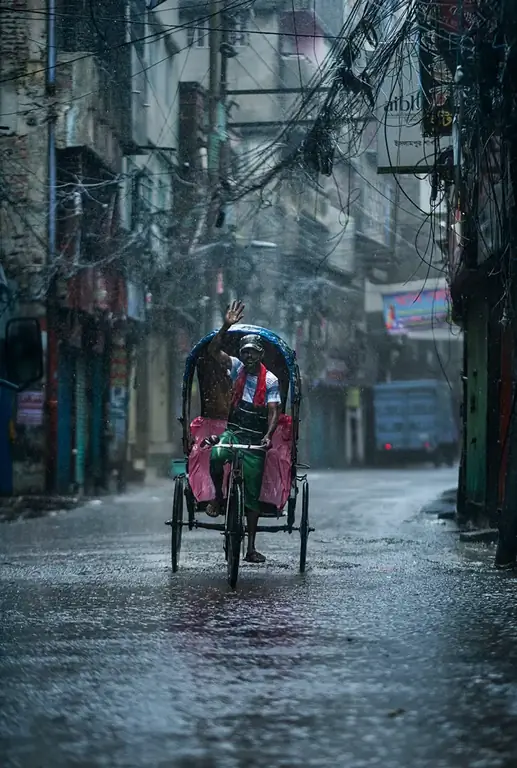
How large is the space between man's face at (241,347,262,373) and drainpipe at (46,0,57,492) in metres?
11.6

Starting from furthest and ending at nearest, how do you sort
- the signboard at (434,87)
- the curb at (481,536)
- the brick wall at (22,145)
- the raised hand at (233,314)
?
the brick wall at (22,145) < the curb at (481,536) < the signboard at (434,87) < the raised hand at (233,314)

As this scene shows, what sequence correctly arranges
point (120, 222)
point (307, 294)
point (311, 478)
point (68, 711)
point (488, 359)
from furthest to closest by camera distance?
point (311, 478) < point (307, 294) < point (120, 222) < point (488, 359) < point (68, 711)

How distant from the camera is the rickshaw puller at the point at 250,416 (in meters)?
9.86

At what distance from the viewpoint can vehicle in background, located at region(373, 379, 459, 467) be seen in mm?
44531

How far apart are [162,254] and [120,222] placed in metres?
1.49

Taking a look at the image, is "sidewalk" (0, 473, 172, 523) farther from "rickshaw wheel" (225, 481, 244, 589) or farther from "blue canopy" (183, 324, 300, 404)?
"rickshaw wheel" (225, 481, 244, 589)

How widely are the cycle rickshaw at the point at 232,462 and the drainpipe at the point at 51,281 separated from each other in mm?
10903

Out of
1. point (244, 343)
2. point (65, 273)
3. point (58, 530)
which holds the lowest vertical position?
point (58, 530)

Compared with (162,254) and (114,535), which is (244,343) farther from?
(162,254)

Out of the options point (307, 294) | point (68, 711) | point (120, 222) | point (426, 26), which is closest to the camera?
point (68, 711)

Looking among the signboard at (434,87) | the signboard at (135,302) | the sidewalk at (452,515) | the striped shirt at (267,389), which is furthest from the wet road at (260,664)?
the signboard at (135,302)

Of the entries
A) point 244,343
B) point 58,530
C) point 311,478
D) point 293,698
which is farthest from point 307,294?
point 293,698

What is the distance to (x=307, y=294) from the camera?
1182 inches

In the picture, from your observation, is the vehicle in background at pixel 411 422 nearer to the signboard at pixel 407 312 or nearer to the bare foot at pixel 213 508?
the signboard at pixel 407 312
